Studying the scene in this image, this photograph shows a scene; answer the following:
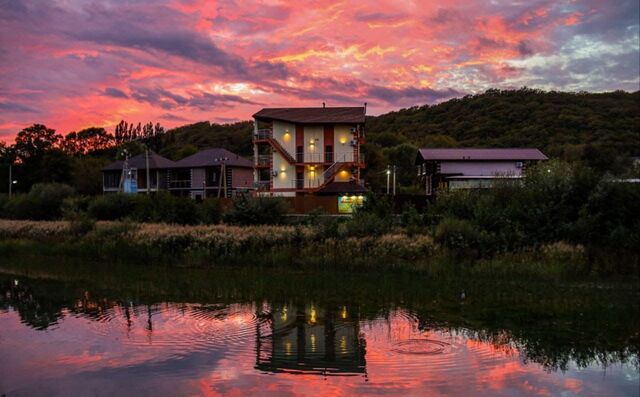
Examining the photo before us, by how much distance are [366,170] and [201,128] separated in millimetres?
83421

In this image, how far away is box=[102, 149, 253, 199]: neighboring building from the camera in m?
75.9

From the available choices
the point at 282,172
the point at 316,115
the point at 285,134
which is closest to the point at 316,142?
the point at 316,115

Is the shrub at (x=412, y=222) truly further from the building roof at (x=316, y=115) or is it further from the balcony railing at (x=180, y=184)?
the balcony railing at (x=180, y=184)

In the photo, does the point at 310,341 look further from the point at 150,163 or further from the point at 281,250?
the point at 150,163

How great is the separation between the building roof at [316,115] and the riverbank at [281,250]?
3100 centimetres

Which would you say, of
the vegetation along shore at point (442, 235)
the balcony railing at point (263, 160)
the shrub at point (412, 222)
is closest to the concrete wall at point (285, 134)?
the balcony railing at point (263, 160)

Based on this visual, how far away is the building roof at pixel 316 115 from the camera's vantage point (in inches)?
2386

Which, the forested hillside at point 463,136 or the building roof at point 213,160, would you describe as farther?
the forested hillside at point 463,136

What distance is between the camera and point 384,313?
1662 centimetres

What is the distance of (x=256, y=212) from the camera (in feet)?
106

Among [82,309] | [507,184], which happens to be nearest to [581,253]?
[507,184]

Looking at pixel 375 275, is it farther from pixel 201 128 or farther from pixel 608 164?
pixel 201 128

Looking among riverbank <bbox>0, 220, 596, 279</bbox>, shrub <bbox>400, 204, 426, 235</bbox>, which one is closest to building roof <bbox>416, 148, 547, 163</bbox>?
shrub <bbox>400, 204, 426, 235</bbox>

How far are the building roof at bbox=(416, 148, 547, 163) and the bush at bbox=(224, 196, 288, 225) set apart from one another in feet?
120
